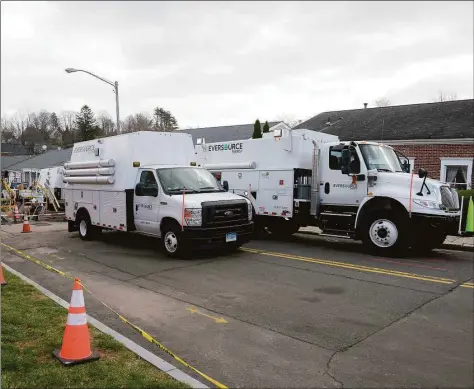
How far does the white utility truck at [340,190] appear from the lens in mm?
9375

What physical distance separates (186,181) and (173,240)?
1.61 metres

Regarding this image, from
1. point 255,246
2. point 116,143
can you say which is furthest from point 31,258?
point 255,246

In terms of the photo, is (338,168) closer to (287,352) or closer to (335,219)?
(335,219)

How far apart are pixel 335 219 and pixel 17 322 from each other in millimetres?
7728

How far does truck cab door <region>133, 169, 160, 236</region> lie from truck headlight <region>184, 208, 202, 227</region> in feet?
4.01

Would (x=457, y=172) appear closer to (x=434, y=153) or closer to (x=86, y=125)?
(x=434, y=153)

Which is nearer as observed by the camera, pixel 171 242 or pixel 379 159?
pixel 171 242

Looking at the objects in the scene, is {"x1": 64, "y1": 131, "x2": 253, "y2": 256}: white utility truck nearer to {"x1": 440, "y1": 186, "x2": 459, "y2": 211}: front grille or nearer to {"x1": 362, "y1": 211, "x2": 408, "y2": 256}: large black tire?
{"x1": 362, "y1": 211, "x2": 408, "y2": 256}: large black tire

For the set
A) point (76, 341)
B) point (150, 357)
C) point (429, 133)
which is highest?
point (429, 133)

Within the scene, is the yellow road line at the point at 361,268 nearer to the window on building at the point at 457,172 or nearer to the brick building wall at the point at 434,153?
the window on building at the point at 457,172

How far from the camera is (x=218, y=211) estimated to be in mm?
9352

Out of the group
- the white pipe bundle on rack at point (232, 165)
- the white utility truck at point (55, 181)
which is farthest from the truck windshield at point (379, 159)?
Answer: the white utility truck at point (55, 181)

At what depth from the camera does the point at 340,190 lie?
35.5 ft

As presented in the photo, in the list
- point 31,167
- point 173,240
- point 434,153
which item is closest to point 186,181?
point 173,240
